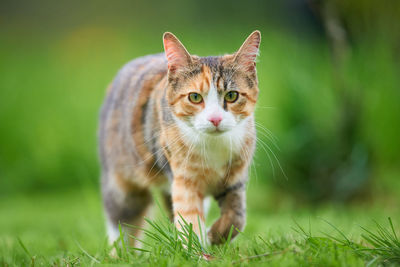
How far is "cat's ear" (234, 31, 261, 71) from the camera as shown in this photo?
2234 mm

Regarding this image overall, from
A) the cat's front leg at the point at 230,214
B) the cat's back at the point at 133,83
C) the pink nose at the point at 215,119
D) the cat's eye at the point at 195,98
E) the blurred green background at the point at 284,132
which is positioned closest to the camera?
the pink nose at the point at 215,119

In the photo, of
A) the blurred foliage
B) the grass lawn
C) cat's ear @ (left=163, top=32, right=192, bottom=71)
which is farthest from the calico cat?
the blurred foliage

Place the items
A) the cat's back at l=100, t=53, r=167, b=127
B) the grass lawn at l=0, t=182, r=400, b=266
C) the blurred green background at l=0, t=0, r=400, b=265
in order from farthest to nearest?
the blurred green background at l=0, t=0, r=400, b=265, the cat's back at l=100, t=53, r=167, b=127, the grass lawn at l=0, t=182, r=400, b=266

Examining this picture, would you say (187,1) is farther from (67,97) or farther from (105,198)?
(105,198)

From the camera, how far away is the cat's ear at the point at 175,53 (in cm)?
226

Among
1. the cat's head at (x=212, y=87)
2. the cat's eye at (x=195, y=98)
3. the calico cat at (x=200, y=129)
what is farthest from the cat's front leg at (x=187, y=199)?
the cat's eye at (x=195, y=98)

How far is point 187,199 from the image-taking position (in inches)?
93.5

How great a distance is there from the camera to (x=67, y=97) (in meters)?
6.79

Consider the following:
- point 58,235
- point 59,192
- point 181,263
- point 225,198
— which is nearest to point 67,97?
point 59,192

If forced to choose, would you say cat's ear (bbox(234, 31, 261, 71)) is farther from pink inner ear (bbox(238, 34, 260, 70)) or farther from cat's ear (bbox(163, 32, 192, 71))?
cat's ear (bbox(163, 32, 192, 71))

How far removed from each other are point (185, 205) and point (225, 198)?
243 mm

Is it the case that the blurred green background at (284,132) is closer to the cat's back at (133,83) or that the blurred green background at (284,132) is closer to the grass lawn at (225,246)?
the grass lawn at (225,246)

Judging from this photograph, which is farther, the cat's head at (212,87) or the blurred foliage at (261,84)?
the blurred foliage at (261,84)

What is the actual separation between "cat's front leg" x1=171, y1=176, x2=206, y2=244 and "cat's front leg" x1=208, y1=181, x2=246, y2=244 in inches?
4.0
